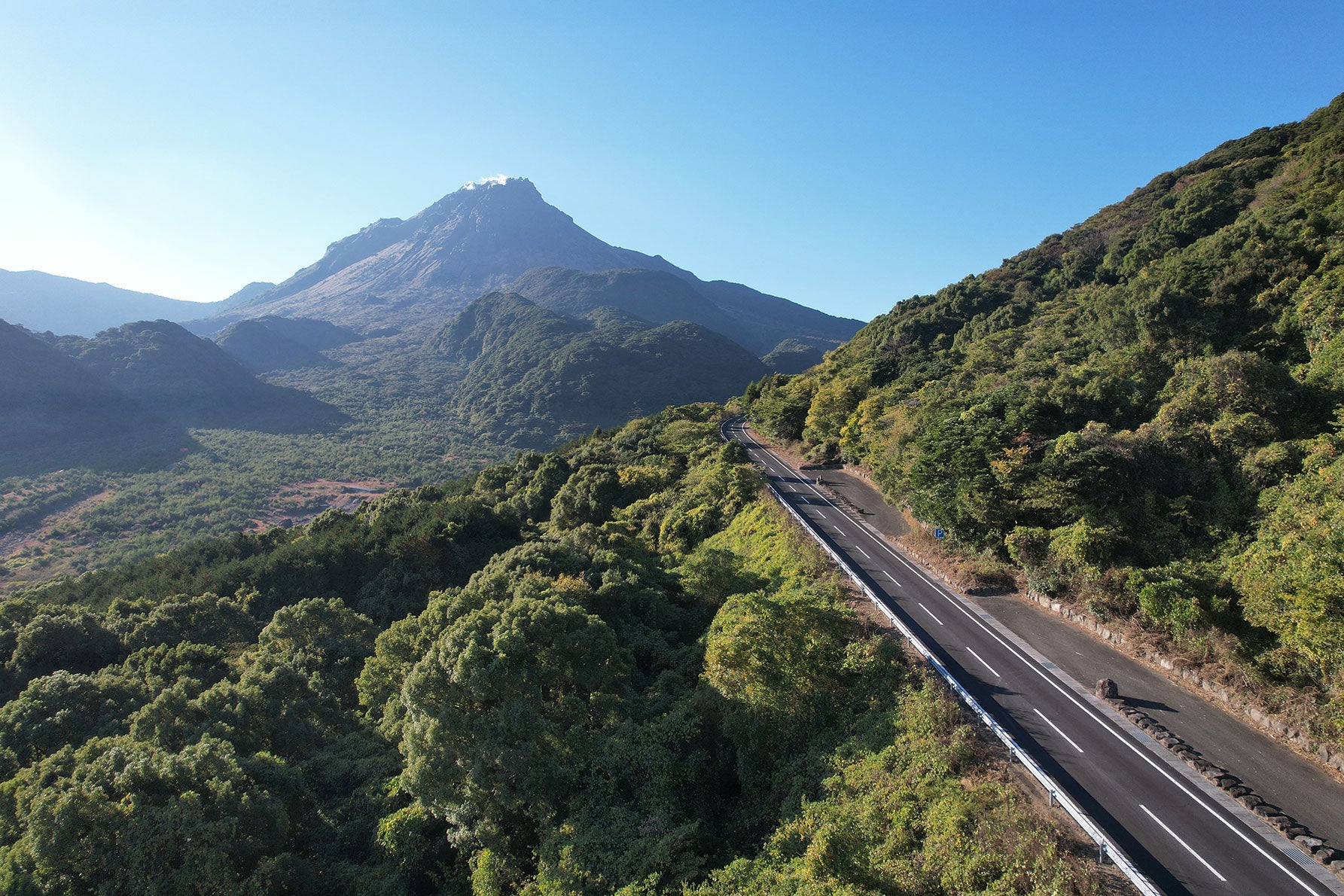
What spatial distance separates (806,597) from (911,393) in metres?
29.5

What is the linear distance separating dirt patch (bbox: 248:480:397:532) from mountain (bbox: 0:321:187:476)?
49.6m

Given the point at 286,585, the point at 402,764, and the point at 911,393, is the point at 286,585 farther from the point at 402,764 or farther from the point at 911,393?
the point at 911,393

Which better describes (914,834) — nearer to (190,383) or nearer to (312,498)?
(312,498)

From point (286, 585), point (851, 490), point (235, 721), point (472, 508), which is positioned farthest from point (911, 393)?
point (286, 585)

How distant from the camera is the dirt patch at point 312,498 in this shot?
10625 cm

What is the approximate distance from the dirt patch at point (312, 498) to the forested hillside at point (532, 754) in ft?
279

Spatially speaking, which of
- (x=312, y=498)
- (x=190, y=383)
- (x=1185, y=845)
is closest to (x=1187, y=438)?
(x=1185, y=845)

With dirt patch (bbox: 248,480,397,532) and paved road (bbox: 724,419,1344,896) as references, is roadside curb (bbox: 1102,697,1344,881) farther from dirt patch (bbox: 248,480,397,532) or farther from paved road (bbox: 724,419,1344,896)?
dirt patch (bbox: 248,480,397,532)

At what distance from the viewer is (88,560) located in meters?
87.9

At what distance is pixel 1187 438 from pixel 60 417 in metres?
215

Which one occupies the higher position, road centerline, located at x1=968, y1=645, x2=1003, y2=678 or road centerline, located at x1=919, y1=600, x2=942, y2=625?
road centerline, located at x1=919, y1=600, x2=942, y2=625

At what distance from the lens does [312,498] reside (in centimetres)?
11725

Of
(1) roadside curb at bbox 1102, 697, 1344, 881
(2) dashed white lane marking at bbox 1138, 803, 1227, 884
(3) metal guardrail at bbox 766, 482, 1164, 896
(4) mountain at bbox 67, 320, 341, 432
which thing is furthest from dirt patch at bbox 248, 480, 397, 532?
(2) dashed white lane marking at bbox 1138, 803, 1227, 884

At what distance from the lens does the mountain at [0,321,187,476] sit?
134625 millimetres
